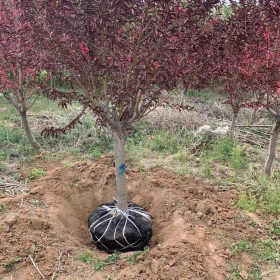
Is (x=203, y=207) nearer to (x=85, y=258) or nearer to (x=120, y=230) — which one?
(x=120, y=230)

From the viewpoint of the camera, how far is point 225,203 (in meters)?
3.76

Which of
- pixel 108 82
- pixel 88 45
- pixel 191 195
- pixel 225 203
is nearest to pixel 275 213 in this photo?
pixel 225 203

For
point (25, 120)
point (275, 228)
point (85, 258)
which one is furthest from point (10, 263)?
point (25, 120)

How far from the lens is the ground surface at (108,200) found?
270 cm

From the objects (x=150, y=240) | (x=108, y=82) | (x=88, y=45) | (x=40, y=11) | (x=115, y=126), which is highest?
(x=40, y=11)

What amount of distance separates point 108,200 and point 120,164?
3.22 feet

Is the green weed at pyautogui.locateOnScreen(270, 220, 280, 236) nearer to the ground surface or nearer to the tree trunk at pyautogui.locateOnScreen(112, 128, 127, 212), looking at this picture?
the ground surface

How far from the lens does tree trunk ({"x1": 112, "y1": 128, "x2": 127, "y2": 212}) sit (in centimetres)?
315

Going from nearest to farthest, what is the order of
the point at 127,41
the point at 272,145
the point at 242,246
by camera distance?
1. the point at 127,41
2. the point at 242,246
3. the point at 272,145

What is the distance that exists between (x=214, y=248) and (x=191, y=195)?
3.15 feet

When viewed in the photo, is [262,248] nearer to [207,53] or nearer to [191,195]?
[191,195]

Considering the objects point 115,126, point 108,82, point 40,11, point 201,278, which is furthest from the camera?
point 115,126

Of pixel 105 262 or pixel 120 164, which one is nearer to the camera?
pixel 105 262

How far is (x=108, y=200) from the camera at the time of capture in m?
4.09
